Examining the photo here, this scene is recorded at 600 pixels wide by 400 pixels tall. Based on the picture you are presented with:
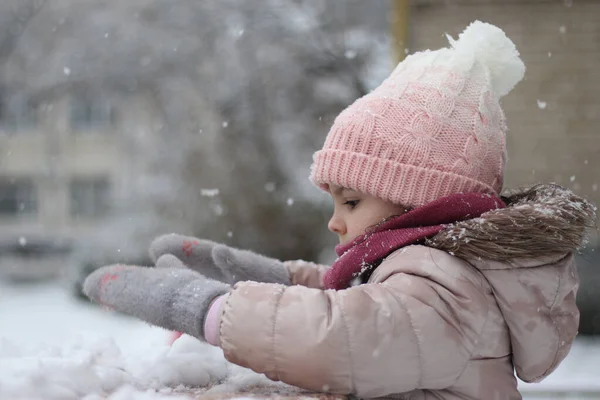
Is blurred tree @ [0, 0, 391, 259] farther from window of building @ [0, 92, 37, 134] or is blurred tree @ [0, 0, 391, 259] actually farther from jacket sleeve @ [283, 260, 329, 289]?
jacket sleeve @ [283, 260, 329, 289]

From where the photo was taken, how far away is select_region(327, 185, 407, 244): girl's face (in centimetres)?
179

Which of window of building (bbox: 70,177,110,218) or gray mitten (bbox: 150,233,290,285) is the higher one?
gray mitten (bbox: 150,233,290,285)

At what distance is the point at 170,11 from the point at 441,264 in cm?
775

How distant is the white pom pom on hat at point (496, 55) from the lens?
1944mm

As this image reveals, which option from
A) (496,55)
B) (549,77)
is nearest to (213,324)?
(496,55)

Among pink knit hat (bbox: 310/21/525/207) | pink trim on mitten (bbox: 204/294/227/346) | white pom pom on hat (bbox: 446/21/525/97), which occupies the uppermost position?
white pom pom on hat (bbox: 446/21/525/97)

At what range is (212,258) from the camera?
2.05m

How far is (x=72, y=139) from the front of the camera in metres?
17.1

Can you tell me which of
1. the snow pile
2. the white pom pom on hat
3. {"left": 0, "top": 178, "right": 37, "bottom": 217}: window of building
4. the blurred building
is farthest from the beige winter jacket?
{"left": 0, "top": 178, "right": 37, "bottom": 217}: window of building

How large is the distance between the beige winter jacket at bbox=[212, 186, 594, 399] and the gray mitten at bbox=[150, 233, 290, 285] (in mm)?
599

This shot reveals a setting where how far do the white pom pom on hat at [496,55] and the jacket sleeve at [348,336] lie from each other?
80 centimetres

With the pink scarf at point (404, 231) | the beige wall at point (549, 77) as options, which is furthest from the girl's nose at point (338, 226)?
the beige wall at point (549, 77)

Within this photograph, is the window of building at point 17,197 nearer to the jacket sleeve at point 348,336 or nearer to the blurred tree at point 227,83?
the blurred tree at point 227,83

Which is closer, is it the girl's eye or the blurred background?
the girl's eye
